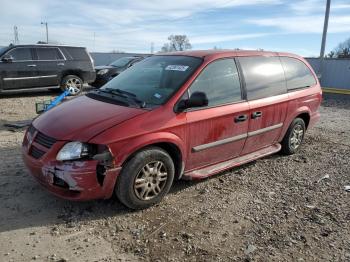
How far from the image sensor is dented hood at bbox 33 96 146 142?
3.64 metres

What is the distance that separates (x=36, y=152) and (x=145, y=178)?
1.20 m

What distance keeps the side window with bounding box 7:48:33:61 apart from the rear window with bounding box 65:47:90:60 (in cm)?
140

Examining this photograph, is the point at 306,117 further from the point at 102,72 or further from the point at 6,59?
the point at 102,72

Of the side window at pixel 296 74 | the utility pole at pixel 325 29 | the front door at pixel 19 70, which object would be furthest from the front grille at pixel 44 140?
the utility pole at pixel 325 29

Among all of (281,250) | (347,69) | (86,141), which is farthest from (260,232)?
(347,69)

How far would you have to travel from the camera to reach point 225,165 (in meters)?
4.80

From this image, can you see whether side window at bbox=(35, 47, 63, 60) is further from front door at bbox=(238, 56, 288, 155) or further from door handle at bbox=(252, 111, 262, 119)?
door handle at bbox=(252, 111, 262, 119)

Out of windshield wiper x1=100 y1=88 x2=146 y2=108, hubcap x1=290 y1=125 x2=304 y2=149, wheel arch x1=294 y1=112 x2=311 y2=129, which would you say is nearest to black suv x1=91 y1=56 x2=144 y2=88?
wheel arch x1=294 y1=112 x2=311 y2=129

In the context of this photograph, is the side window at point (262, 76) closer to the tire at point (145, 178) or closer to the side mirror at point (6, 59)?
the tire at point (145, 178)

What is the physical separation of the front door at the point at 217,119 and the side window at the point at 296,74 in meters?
1.33

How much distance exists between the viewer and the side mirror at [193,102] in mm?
4086

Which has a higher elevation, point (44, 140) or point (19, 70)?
point (19, 70)

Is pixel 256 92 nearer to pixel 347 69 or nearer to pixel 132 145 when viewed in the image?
pixel 132 145

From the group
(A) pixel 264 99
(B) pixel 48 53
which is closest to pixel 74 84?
(B) pixel 48 53
